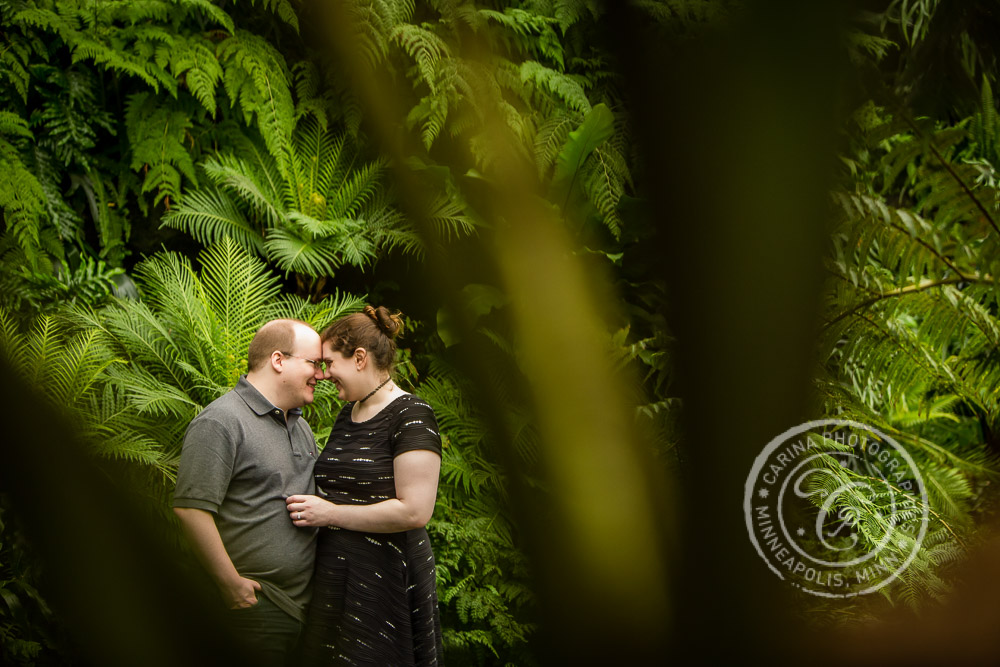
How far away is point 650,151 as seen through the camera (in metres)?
0.22

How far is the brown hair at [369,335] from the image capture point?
182cm

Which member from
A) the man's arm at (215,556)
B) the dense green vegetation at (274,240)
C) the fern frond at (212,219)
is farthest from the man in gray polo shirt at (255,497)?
the fern frond at (212,219)

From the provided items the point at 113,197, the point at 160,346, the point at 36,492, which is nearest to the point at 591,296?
the point at 36,492

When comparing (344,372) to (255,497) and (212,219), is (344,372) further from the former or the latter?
(212,219)

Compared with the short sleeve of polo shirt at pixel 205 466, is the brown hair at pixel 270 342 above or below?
above

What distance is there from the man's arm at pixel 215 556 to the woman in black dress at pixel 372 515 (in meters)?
0.16

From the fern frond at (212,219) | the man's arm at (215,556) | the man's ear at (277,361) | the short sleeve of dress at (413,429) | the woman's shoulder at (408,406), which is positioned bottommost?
the fern frond at (212,219)

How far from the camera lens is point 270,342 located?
183 cm

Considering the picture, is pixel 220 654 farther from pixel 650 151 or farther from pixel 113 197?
pixel 113 197

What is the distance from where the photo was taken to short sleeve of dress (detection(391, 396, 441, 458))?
66.9 inches

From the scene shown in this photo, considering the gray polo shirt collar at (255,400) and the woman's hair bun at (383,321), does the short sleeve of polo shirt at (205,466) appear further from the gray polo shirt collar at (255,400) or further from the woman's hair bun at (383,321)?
the woman's hair bun at (383,321)

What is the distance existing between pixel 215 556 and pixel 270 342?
53cm

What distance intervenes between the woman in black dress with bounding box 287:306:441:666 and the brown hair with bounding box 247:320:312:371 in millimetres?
87
